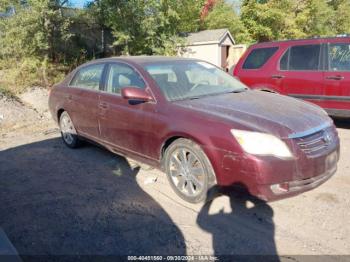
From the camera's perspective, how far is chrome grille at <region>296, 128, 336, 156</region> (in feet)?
11.0

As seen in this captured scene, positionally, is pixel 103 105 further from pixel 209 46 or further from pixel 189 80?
pixel 209 46

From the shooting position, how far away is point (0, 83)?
12.1 metres

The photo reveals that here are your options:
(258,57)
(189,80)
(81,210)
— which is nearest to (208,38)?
(258,57)

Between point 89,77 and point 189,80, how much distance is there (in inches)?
72.9

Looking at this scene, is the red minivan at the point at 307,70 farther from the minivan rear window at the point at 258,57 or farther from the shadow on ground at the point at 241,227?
the shadow on ground at the point at 241,227

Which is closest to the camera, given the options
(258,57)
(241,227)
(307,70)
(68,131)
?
(241,227)

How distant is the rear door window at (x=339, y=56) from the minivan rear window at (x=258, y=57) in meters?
1.12

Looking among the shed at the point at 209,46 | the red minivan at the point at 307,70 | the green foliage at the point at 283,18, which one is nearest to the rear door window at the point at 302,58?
the red minivan at the point at 307,70

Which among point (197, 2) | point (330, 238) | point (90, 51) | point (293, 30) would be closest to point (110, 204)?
point (330, 238)

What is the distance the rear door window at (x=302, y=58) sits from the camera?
262 inches

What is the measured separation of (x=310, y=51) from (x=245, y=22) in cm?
1938

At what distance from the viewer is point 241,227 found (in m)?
3.41

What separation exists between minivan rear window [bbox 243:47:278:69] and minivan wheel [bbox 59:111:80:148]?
3917 millimetres

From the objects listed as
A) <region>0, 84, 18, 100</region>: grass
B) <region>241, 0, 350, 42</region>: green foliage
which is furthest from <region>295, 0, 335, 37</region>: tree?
<region>0, 84, 18, 100</region>: grass
